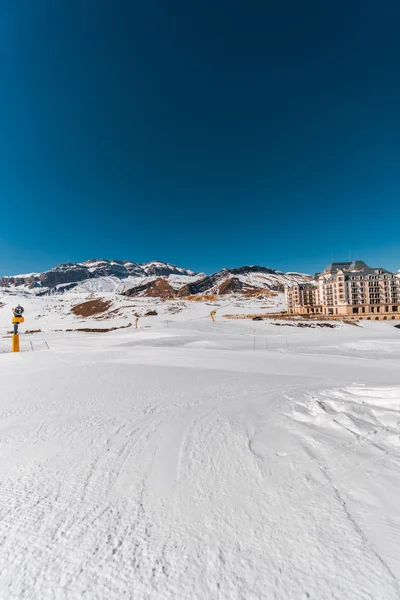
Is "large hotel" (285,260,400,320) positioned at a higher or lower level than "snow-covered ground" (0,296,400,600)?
higher

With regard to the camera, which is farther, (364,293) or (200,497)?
(364,293)

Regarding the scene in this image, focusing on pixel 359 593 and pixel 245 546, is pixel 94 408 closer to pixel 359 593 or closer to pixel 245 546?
pixel 245 546

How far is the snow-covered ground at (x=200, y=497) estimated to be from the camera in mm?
2041

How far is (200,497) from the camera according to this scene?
296cm

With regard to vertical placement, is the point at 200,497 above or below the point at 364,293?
below

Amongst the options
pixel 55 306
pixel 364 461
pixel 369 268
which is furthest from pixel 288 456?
pixel 55 306

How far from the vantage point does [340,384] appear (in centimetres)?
772

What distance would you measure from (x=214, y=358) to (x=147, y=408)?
7.90 metres

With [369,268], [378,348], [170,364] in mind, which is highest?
[369,268]

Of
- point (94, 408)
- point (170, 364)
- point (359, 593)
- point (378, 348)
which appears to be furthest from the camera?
point (378, 348)

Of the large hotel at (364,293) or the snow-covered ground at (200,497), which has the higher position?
the large hotel at (364,293)

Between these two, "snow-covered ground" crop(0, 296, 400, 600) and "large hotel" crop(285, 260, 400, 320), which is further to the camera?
"large hotel" crop(285, 260, 400, 320)

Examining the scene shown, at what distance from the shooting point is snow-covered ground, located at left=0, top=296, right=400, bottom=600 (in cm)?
204

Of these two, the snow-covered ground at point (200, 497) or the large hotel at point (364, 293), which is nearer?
the snow-covered ground at point (200, 497)
